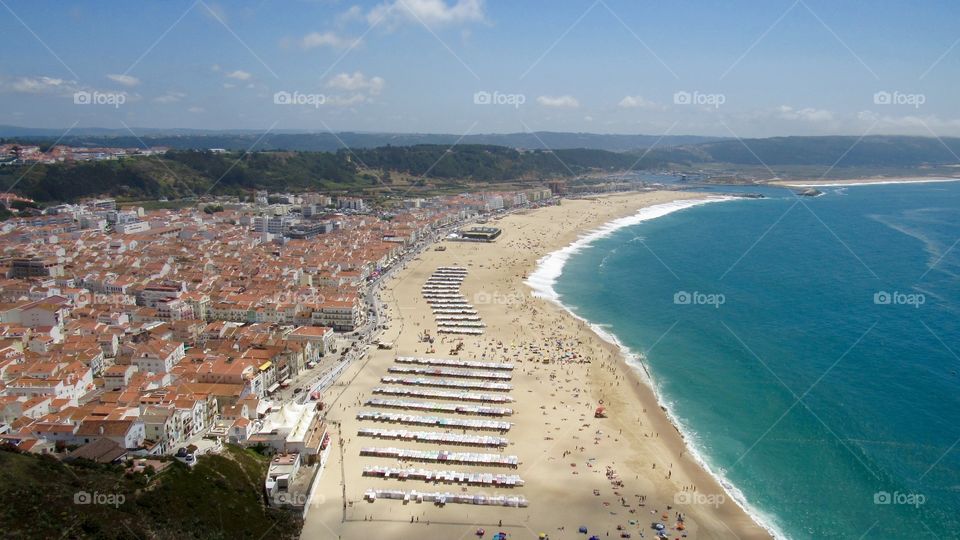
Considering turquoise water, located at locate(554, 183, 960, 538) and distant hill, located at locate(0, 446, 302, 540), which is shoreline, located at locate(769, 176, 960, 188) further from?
distant hill, located at locate(0, 446, 302, 540)

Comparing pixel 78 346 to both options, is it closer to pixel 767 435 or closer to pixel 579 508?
pixel 579 508

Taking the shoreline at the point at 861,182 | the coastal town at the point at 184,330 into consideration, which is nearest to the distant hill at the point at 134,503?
the coastal town at the point at 184,330

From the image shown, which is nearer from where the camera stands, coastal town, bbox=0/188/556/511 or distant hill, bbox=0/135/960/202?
coastal town, bbox=0/188/556/511

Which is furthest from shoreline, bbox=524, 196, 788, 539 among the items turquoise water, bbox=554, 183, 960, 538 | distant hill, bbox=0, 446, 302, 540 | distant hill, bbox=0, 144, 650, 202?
distant hill, bbox=0, 144, 650, 202

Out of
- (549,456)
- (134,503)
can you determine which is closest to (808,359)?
(549,456)

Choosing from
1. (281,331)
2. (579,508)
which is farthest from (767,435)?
(281,331)

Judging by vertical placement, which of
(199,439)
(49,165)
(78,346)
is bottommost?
(199,439)

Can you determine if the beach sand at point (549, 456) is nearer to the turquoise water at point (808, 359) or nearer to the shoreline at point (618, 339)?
the shoreline at point (618, 339)
